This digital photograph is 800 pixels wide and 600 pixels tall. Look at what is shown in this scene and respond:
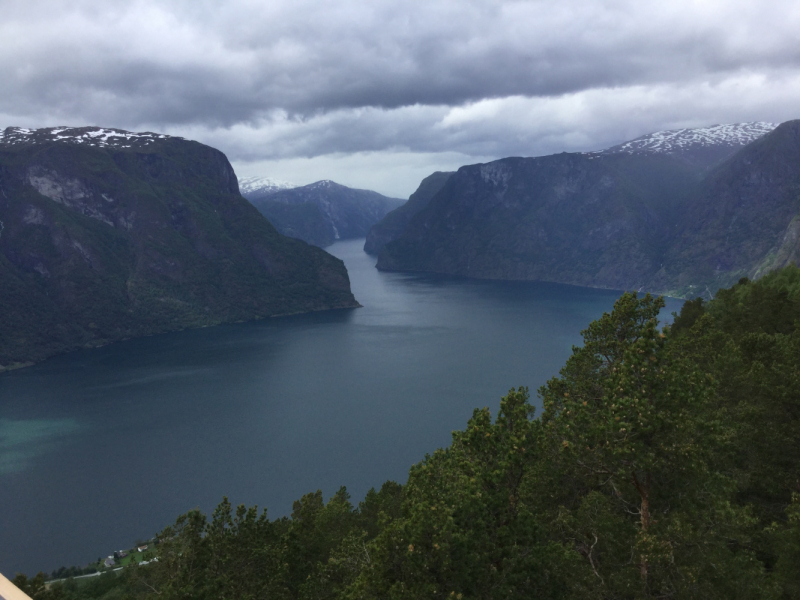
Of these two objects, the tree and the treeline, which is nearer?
the tree

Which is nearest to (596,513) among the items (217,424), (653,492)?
(653,492)

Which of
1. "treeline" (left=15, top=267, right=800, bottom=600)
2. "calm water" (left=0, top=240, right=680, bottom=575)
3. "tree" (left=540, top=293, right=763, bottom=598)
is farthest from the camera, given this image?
"calm water" (left=0, top=240, right=680, bottom=575)

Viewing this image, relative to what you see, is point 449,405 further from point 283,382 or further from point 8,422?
point 8,422

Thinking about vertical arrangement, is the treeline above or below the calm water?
above

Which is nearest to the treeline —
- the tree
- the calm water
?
the tree

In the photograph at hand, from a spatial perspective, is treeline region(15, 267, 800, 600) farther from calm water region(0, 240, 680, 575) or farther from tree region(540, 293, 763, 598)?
calm water region(0, 240, 680, 575)

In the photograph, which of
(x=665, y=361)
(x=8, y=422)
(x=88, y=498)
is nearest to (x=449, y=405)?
(x=88, y=498)

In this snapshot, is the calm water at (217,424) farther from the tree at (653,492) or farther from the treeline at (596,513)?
the tree at (653,492)

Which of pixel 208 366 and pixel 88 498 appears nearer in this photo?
pixel 88 498
